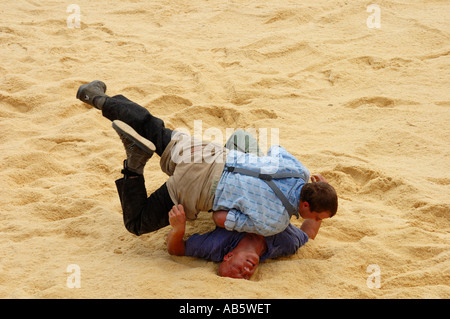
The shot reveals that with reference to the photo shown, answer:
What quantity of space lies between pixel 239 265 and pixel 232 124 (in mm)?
1647

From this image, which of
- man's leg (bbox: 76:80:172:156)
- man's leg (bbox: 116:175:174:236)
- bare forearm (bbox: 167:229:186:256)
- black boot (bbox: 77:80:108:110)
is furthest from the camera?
black boot (bbox: 77:80:108:110)

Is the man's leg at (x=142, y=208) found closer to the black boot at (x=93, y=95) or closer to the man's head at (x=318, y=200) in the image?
the black boot at (x=93, y=95)

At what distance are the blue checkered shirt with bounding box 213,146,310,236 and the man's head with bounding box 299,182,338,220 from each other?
56 mm

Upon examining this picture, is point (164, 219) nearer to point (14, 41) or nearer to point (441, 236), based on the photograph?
point (441, 236)

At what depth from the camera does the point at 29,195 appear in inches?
115

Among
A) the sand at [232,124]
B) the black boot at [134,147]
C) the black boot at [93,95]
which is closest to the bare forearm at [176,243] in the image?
the sand at [232,124]

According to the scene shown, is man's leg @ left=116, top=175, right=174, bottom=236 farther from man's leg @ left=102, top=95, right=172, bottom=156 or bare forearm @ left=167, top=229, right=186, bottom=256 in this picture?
man's leg @ left=102, top=95, right=172, bottom=156

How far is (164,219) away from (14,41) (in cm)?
344

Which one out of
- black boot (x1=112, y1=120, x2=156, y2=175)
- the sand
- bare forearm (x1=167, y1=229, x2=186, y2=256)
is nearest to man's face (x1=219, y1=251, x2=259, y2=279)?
the sand

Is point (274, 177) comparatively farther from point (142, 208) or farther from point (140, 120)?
point (140, 120)

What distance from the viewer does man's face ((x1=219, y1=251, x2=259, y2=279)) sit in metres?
2.30

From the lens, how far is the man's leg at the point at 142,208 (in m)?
2.55

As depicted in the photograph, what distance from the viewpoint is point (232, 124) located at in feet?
12.4

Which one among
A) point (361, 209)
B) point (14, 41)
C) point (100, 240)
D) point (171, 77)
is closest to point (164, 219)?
point (100, 240)
